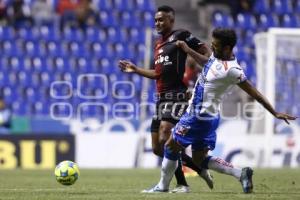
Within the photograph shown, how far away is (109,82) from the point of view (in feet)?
73.6

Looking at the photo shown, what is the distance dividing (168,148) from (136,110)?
35.1ft

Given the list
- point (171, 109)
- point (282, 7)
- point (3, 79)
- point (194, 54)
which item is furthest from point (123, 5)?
point (194, 54)

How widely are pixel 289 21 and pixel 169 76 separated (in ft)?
53.2

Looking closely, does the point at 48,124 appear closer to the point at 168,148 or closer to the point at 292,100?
the point at 292,100

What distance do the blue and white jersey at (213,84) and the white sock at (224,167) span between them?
655 millimetres

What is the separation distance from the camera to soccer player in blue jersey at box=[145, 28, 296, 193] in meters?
8.97

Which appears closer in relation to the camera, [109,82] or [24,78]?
[109,82]

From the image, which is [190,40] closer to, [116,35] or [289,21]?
[116,35]

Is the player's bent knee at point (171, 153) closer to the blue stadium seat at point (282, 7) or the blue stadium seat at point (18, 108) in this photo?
the blue stadium seat at point (18, 108)

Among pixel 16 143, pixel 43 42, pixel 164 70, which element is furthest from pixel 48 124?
pixel 164 70

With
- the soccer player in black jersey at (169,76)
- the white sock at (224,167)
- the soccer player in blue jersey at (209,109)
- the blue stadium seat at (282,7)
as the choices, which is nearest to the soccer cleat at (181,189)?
the soccer player in black jersey at (169,76)

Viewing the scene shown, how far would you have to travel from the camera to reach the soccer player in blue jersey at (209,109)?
29.4 ft

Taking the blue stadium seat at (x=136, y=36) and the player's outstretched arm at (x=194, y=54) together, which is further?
the blue stadium seat at (x=136, y=36)

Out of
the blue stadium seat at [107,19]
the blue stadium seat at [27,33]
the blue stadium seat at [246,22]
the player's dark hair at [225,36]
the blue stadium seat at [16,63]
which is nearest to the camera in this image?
the player's dark hair at [225,36]
